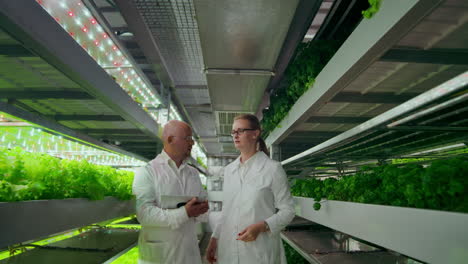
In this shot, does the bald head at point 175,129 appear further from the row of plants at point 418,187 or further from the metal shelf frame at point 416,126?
the row of plants at point 418,187

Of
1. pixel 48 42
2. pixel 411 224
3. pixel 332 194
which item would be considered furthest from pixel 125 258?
pixel 411 224

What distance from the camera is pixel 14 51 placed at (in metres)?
1.33

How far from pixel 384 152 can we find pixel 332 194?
3.73ft

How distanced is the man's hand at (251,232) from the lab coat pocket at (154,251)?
0.57 metres

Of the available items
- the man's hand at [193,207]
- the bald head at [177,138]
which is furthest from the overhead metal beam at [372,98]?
the man's hand at [193,207]

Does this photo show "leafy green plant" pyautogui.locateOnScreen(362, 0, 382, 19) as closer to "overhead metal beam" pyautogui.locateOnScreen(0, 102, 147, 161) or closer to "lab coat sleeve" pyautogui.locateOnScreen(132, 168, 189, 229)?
"lab coat sleeve" pyautogui.locateOnScreen(132, 168, 189, 229)

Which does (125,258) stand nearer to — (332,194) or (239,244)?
(239,244)

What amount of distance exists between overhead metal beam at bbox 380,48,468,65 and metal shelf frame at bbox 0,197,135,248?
1999 millimetres

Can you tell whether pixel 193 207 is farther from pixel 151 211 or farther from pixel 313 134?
pixel 313 134

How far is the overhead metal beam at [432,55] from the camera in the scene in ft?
6.10

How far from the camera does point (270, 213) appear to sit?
2076 mm

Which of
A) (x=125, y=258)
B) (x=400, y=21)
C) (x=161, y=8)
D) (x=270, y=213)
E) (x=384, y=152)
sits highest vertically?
(x=161, y=8)

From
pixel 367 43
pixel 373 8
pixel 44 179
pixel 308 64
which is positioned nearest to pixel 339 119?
pixel 308 64

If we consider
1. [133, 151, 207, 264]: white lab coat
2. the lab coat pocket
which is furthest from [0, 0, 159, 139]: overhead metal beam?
the lab coat pocket
